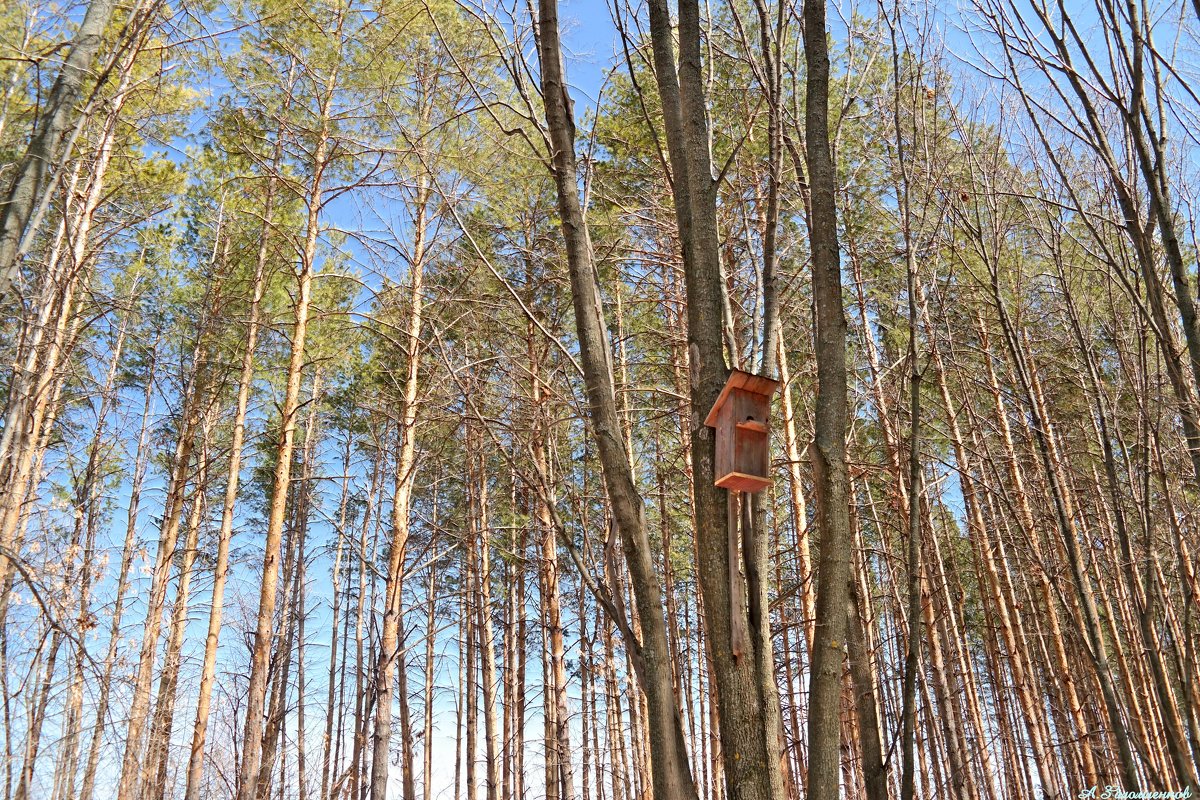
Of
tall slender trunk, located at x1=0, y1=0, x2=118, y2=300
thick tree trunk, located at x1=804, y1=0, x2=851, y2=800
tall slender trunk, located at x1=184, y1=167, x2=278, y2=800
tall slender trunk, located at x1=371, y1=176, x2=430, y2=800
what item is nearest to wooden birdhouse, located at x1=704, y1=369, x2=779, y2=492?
thick tree trunk, located at x1=804, y1=0, x2=851, y2=800

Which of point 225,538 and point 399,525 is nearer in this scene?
point 399,525

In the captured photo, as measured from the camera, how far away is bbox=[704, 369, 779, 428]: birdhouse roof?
2221 millimetres

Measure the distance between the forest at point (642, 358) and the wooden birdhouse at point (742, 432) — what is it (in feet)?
0.05

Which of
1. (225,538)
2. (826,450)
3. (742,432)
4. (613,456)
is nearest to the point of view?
(826,450)

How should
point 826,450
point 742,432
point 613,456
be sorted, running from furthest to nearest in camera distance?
point 613,456 < point 742,432 < point 826,450

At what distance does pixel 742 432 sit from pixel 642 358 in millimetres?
7954

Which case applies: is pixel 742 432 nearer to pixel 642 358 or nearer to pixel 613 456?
pixel 613 456

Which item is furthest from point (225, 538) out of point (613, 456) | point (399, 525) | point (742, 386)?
point (742, 386)

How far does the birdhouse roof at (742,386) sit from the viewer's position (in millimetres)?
2221

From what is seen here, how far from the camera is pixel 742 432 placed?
219cm

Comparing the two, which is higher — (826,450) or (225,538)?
(225,538)

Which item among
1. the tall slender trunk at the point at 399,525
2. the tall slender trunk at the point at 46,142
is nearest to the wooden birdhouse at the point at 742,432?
the tall slender trunk at the point at 46,142

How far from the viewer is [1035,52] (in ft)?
9.08

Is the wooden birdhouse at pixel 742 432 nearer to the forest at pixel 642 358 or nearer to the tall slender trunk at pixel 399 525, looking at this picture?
the forest at pixel 642 358
